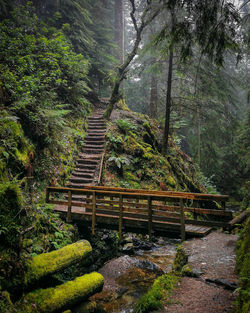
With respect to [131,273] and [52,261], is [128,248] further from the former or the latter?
[52,261]

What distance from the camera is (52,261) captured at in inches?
194

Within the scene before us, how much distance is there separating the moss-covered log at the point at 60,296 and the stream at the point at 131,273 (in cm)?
56

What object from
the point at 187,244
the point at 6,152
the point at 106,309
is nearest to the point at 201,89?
the point at 187,244

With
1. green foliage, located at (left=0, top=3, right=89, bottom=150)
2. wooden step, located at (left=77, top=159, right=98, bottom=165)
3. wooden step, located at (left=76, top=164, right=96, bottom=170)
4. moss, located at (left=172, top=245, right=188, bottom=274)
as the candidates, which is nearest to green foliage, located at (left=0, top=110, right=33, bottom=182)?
green foliage, located at (left=0, top=3, right=89, bottom=150)

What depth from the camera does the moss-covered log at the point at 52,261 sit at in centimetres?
442

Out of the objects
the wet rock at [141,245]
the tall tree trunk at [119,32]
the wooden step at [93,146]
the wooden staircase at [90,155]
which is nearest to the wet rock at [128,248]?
the wet rock at [141,245]

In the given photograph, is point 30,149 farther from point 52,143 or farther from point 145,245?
point 145,245

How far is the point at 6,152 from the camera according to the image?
21.7 feet

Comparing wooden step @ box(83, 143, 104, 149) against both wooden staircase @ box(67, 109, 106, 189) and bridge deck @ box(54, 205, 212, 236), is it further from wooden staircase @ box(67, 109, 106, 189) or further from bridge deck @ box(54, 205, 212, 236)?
bridge deck @ box(54, 205, 212, 236)

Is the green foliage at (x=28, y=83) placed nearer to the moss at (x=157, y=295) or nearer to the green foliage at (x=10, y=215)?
the green foliage at (x=10, y=215)

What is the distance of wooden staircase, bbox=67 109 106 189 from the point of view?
10820 millimetres

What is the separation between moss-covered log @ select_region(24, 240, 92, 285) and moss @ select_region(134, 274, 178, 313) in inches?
77.2

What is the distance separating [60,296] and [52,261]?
2.35 feet

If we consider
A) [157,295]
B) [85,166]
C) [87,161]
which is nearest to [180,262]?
[157,295]
